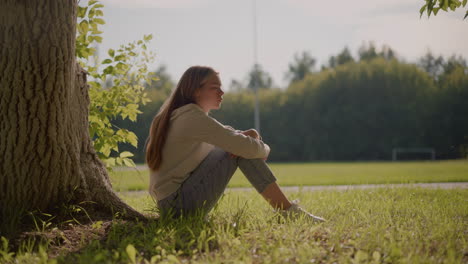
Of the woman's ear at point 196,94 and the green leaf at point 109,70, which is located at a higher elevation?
the green leaf at point 109,70

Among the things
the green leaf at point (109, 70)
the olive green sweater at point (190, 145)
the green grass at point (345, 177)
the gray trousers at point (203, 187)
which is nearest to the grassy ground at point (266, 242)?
the gray trousers at point (203, 187)

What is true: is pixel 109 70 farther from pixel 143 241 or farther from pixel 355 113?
pixel 355 113

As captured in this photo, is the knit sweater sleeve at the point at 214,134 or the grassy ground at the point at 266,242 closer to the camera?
the grassy ground at the point at 266,242

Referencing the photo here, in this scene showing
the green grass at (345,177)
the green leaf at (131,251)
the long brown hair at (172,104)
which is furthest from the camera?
the green grass at (345,177)

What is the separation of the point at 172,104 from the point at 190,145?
32cm

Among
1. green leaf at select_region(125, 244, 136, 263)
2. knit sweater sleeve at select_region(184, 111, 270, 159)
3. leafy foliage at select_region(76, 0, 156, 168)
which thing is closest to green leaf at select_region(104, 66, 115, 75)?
leafy foliage at select_region(76, 0, 156, 168)

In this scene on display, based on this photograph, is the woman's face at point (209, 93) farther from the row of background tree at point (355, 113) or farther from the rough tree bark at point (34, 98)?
the row of background tree at point (355, 113)

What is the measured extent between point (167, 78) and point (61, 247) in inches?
2345

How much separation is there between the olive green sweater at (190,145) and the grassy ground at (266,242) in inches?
11.5

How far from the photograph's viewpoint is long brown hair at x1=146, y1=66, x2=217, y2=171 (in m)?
2.85

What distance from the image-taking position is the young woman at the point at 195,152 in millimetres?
2805

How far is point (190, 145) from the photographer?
289 centimetres

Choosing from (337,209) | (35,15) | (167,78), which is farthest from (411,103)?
(167,78)

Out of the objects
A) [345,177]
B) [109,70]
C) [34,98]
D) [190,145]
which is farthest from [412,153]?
[34,98]
